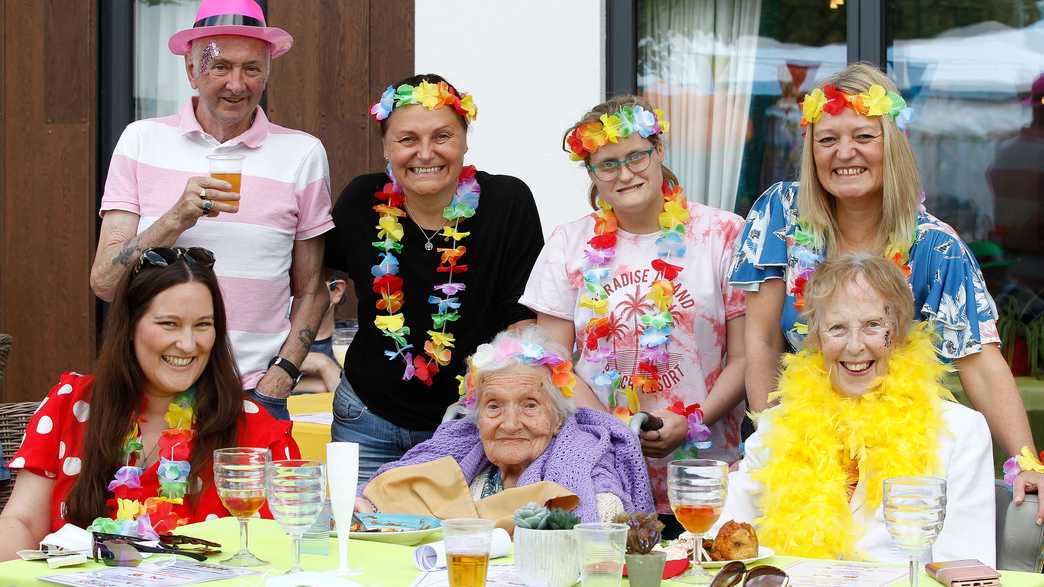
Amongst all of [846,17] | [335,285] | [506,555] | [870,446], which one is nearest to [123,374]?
[506,555]

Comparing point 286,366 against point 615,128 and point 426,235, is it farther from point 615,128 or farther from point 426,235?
point 615,128

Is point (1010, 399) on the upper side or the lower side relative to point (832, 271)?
lower

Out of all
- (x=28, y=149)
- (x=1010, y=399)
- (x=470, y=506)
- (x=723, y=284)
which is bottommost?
(x=470, y=506)

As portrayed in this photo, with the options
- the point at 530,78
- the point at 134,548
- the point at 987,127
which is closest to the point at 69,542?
the point at 134,548

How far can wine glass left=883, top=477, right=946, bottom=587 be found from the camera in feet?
7.25

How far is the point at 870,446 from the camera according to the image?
9.87ft

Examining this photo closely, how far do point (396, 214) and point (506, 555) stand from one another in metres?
1.61

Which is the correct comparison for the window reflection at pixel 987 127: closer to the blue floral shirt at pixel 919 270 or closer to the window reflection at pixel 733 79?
the window reflection at pixel 733 79

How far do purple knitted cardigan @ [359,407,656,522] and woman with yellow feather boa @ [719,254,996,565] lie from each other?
1.12ft

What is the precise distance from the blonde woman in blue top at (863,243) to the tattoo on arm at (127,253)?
1.69 metres

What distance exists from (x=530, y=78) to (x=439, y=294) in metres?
1.94

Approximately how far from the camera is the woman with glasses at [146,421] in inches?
123

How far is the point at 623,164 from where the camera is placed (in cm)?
374

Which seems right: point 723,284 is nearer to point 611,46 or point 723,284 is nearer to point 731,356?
point 731,356
